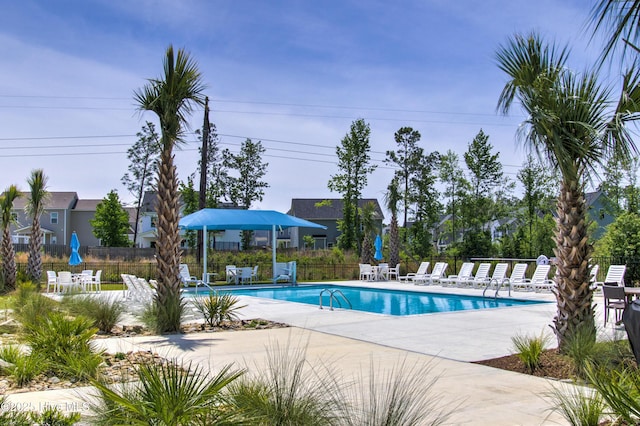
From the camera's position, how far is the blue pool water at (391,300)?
16047 millimetres

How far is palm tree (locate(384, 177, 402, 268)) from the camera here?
27125 mm

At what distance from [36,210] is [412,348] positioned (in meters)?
17.7

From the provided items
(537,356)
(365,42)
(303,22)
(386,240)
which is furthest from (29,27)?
(386,240)

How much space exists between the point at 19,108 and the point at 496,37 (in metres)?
19.2

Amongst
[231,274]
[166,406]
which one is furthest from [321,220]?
[166,406]

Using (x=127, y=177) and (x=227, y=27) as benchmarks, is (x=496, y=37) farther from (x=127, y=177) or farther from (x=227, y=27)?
(x=127, y=177)

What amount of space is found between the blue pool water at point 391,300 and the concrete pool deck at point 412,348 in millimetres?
2651

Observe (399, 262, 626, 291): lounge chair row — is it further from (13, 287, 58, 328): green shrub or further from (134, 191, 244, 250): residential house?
(134, 191, 244, 250): residential house

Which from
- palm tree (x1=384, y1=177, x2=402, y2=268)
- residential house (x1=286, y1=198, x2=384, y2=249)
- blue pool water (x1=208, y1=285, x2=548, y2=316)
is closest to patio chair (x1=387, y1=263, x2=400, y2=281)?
palm tree (x1=384, y1=177, x2=402, y2=268)

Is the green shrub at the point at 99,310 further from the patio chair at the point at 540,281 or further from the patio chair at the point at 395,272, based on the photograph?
the patio chair at the point at 395,272

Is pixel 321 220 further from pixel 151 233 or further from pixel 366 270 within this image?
pixel 366 270

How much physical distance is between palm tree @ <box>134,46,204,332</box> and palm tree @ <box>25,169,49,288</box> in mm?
12278

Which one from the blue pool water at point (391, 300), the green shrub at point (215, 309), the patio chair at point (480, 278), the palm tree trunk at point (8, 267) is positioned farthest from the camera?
the patio chair at point (480, 278)

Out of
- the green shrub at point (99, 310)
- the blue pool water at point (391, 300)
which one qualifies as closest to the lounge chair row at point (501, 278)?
the blue pool water at point (391, 300)
